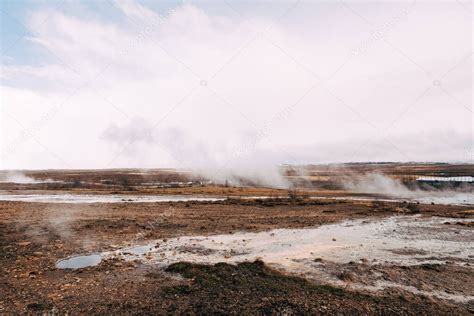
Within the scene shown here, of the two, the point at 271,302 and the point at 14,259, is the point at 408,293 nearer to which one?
the point at 271,302

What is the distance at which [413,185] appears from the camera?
7188 centimetres

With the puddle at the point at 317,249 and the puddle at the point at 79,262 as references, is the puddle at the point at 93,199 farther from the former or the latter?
the puddle at the point at 79,262

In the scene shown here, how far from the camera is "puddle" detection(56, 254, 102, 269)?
41.3ft

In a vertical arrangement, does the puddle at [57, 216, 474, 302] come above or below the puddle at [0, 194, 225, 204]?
below

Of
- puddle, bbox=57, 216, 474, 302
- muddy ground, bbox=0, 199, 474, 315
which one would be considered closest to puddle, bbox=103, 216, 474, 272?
puddle, bbox=57, 216, 474, 302

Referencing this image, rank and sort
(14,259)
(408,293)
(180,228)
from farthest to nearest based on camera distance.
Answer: (180,228) → (14,259) → (408,293)

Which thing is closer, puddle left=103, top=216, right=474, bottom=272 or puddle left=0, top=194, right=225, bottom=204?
puddle left=103, top=216, right=474, bottom=272

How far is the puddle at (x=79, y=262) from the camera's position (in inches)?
496

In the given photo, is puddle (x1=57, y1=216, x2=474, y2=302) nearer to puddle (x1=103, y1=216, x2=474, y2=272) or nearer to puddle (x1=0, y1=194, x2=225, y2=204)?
puddle (x1=103, y1=216, x2=474, y2=272)

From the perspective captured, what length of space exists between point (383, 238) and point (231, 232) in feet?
28.5

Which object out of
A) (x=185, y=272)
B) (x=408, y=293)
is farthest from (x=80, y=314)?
(x=408, y=293)

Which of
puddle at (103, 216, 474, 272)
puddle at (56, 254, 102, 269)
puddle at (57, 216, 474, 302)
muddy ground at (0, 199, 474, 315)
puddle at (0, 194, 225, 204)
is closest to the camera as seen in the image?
muddy ground at (0, 199, 474, 315)

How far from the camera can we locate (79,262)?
1320 centimetres

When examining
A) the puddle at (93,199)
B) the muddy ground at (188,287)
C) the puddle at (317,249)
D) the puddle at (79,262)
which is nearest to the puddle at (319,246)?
the puddle at (317,249)
